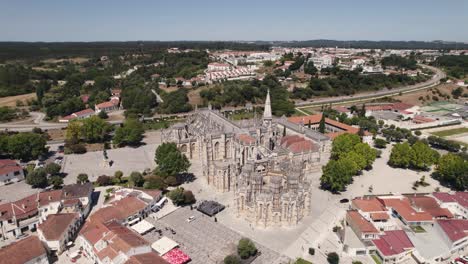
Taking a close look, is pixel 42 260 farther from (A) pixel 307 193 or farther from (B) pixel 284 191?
(A) pixel 307 193

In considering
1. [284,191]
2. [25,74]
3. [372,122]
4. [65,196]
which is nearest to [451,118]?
[372,122]

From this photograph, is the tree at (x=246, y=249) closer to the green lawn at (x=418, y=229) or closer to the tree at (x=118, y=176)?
the green lawn at (x=418, y=229)

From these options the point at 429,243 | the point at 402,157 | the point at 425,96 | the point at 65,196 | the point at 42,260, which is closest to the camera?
the point at 42,260

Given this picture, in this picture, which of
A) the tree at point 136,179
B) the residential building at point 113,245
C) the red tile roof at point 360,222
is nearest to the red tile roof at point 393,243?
the red tile roof at point 360,222

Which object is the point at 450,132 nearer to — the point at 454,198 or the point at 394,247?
the point at 454,198

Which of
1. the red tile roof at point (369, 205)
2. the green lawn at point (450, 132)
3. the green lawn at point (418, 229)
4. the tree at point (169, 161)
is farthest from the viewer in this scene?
the green lawn at point (450, 132)

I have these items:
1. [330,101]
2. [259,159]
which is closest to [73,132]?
[259,159]
